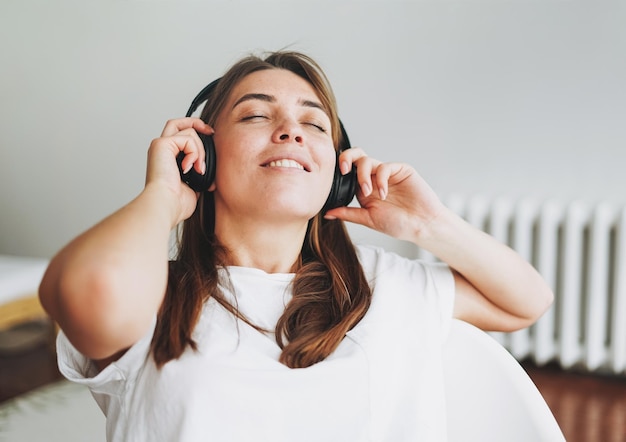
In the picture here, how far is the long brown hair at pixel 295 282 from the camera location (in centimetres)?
104

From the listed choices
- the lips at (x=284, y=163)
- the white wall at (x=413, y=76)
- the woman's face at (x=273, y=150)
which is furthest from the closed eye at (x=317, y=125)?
the white wall at (x=413, y=76)

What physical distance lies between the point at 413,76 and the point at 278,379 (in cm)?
228

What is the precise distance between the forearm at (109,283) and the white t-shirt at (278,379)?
0.12 metres

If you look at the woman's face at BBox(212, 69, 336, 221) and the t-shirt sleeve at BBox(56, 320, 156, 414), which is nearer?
the t-shirt sleeve at BBox(56, 320, 156, 414)

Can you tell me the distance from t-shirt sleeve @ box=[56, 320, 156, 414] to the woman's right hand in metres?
0.21

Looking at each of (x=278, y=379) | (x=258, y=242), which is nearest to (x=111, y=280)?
(x=278, y=379)

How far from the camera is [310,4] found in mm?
3057

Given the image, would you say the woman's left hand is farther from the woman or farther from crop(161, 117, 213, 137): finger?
crop(161, 117, 213, 137): finger

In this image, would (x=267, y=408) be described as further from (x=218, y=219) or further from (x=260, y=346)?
(x=218, y=219)

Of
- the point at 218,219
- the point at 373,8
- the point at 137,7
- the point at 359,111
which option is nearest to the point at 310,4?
the point at 373,8

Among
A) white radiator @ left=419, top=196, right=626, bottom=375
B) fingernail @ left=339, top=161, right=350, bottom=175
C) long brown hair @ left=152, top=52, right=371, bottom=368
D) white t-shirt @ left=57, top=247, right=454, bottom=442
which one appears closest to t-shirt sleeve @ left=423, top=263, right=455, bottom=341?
white t-shirt @ left=57, top=247, right=454, bottom=442

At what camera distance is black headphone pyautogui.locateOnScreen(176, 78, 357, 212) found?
3.75 ft

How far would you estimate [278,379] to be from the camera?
999 millimetres

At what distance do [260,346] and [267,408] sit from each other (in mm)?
106
